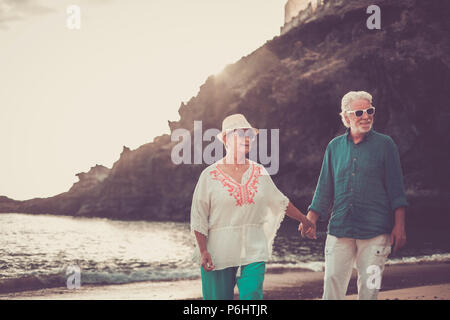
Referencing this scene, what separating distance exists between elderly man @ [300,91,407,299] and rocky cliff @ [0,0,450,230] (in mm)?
51269

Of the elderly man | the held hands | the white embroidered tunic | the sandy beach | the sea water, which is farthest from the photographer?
the sea water

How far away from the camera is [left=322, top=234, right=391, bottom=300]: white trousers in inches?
194

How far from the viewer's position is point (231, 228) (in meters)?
4.71

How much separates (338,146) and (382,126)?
183 feet

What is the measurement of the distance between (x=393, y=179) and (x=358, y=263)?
906 millimetres

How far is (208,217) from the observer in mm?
4816

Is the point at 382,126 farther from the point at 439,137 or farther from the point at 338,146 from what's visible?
the point at 338,146

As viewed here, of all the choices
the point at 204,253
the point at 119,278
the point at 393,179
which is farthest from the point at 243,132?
the point at 119,278

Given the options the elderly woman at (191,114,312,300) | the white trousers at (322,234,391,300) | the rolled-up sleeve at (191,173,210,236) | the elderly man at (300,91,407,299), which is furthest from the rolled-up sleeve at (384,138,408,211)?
the rolled-up sleeve at (191,173,210,236)

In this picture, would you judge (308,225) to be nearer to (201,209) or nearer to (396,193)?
(396,193)

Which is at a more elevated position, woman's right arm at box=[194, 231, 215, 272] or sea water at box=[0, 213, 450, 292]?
woman's right arm at box=[194, 231, 215, 272]

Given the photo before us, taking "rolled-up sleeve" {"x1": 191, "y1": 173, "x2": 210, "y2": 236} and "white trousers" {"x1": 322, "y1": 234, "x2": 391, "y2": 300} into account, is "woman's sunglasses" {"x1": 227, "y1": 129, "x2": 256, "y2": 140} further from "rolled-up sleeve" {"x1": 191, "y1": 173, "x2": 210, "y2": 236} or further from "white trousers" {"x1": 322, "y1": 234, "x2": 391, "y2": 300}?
"white trousers" {"x1": 322, "y1": 234, "x2": 391, "y2": 300}

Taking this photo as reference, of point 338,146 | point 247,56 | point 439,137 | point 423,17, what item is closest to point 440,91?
point 439,137
